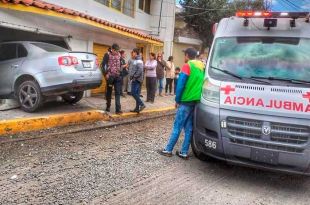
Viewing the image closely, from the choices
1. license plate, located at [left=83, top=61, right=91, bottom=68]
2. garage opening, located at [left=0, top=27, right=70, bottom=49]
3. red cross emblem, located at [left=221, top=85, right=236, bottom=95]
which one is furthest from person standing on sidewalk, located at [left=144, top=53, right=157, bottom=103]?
red cross emblem, located at [left=221, top=85, right=236, bottom=95]

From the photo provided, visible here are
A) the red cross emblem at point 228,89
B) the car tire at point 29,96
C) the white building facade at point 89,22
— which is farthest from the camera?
the white building facade at point 89,22

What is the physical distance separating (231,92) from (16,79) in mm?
5550

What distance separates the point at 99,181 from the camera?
512 cm

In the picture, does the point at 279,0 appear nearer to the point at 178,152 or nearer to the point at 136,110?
the point at 136,110

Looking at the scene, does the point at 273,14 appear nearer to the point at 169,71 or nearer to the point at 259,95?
the point at 259,95

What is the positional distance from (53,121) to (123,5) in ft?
32.6

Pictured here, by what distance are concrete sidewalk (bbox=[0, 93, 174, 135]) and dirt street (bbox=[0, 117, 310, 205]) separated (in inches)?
28.8

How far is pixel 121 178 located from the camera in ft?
17.4

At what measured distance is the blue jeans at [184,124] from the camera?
6.35m

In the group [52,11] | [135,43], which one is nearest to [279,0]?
[135,43]

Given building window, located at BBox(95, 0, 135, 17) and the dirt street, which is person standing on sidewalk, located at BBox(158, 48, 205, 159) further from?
building window, located at BBox(95, 0, 135, 17)

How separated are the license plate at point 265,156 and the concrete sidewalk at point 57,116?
15.2 feet

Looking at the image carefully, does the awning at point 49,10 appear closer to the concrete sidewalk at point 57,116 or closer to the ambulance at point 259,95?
the concrete sidewalk at point 57,116

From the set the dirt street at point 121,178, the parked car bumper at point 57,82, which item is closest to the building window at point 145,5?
the parked car bumper at point 57,82
